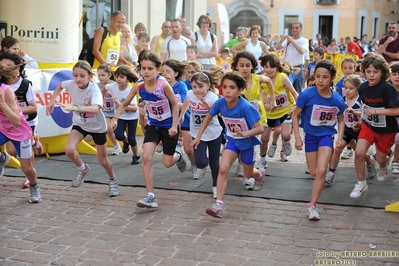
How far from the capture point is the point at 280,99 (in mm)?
9266

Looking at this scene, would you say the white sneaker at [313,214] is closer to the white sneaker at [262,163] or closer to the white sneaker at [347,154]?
the white sneaker at [262,163]

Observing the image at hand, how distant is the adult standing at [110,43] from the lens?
1115 centimetres

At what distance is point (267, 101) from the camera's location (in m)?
9.26

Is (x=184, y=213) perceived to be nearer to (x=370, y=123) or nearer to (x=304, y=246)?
(x=304, y=246)

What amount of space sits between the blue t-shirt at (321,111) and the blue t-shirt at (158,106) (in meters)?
1.52

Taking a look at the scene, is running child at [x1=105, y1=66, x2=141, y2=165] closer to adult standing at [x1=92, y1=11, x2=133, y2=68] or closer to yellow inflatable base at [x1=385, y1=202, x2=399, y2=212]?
adult standing at [x1=92, y1=11, x2=133, y2=68]

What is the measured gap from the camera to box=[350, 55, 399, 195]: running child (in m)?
7.30

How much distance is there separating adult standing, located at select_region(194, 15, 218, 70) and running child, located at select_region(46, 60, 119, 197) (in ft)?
16.9

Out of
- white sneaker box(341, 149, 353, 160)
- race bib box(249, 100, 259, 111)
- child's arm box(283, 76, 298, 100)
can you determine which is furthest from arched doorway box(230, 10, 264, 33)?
race bib box(249, 100, 259, 111)

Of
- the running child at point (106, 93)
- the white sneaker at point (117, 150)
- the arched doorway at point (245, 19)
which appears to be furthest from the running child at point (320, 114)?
the arched doorway at point (245, 19)

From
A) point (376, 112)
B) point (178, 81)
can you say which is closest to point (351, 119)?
point (376, 112)

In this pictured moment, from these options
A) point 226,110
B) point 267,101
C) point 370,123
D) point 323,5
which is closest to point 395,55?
point 267,101

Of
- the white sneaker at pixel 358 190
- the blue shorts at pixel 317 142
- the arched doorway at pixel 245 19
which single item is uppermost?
the arched doorway at pixel 245 19

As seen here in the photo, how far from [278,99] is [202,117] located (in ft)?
5.59
